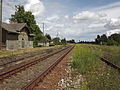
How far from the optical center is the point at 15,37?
145 feet

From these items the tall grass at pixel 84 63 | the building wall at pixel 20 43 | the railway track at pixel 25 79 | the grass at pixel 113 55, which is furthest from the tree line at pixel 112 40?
the railway track at pixel 25 79

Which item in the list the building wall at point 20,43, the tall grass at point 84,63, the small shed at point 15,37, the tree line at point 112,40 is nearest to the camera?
the tall grass at point 84,63

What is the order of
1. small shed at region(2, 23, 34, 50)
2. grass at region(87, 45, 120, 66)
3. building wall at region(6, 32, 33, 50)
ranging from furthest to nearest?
building wall at region(6, 32, 33, 50), small shed at region(2, 23, 34, 50), grass at region(87, 45, 120, 66)

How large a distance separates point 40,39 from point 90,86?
75342mm

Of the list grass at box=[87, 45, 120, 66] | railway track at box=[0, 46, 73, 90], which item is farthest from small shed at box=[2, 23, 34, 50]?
railway track at box=[0, 46, 73, 90]

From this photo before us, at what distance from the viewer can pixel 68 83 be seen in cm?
798

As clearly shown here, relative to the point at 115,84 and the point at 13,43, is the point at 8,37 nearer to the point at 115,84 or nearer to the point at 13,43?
the point at 13,43

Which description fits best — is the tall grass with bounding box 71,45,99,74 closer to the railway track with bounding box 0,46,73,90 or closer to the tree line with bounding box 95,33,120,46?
the railway track with bounding box 0,46,73,90

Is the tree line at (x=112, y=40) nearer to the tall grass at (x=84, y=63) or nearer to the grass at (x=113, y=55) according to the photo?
the grass at (x=113, y=55)

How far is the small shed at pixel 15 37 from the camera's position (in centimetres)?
3941

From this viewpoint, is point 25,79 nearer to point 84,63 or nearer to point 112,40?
point 84,63

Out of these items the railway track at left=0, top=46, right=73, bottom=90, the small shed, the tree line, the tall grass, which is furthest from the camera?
the tree line

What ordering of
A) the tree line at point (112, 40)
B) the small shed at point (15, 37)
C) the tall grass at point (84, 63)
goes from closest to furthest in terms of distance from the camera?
the tall grass at point (84, 63) < the small shed at point (15, 37) < the tree line at point (112, 40)

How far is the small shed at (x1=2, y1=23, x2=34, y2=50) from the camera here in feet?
129
